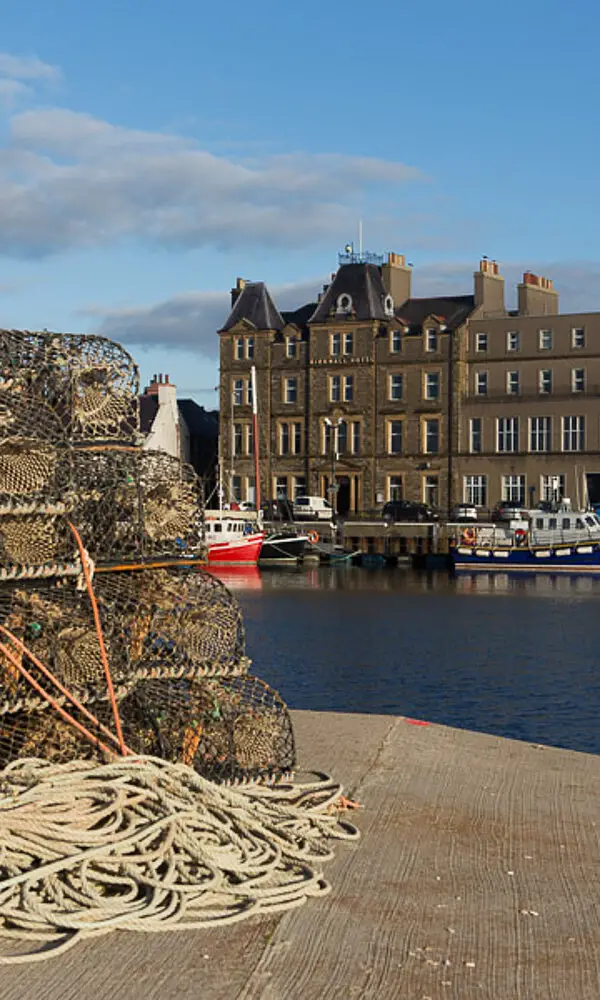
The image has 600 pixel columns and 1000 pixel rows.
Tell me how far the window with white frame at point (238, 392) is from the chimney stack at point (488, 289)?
13048 mm

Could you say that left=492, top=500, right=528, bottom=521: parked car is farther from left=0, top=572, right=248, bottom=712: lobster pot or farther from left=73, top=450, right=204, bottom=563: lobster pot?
left=0, top=572, right=248, bottom=712: lobster pot

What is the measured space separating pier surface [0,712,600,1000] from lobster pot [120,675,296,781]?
0.55 metres

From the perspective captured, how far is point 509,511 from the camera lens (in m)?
59.9

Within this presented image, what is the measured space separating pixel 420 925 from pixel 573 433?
6092 cm

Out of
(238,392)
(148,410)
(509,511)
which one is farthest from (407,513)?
(148,410)

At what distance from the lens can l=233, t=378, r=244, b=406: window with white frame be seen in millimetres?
71250

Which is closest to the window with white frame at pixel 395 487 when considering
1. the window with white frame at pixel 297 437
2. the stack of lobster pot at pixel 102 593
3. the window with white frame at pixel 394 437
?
the window with white frame at pixel 394 437

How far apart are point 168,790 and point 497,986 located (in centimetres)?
193

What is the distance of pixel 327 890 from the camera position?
6051 mm

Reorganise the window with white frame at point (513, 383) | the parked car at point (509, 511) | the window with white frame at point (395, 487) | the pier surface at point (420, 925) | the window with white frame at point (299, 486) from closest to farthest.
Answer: the pier surface at point (420, 925) < the parked car at point (509, 511) < the window with white frame at point (513, 383) < the window with white frame at point (395, 487) < the window with white frame at point (299, 486)

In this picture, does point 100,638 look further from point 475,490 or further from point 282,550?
point 475,490

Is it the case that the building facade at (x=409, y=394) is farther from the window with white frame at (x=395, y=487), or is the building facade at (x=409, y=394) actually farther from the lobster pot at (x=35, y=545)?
the lobster pot at (x=35, y=545)

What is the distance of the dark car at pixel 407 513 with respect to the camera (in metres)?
62.7

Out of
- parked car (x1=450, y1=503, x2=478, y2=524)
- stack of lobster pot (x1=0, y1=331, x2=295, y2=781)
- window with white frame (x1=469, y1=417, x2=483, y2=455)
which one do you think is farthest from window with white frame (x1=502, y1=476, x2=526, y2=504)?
stack of lobster pot (x1=0, y1=331, x2=295, y2=781)
